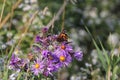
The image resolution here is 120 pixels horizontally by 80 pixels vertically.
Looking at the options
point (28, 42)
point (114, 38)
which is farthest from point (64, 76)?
point (114, 38)

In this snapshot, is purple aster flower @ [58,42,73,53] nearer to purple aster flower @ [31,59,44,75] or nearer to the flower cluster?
the flower cluster

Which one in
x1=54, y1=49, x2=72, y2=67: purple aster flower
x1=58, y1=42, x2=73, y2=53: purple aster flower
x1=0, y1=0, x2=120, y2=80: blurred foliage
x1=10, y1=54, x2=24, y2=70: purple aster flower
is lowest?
x1=0, y1=0, x2=120, y2=80: blurred foliage

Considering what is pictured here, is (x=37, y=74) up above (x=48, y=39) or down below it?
below

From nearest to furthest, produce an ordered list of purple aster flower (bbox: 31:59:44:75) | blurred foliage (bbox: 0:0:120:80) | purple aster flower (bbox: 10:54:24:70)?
purple aster flower (bbox: 31:59:44:75) → purple aster flower (bbox: 10:54:24:70) → blurred foliage (bbox: 0:0:120:80)

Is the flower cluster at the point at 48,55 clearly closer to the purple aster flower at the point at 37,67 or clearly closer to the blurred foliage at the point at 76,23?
the purple aster flower at the point at 37,67

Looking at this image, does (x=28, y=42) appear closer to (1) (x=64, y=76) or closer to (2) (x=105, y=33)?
(1) (x=64, y=76)

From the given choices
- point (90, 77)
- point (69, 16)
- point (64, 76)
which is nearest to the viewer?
point (90, 77)

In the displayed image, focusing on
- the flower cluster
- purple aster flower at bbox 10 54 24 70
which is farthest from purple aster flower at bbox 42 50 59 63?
purple aster flower at bbox 10 54 24 70
